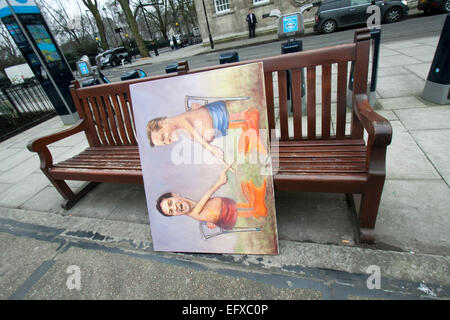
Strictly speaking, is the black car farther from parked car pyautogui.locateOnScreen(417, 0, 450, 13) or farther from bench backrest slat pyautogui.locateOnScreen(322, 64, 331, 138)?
bench backrest slat pyautogui.locateOnScreen(322, 64, 331, 138)

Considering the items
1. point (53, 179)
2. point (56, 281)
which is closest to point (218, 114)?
point (56, 281)

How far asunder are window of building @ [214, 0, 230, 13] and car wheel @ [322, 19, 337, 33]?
1077 cm

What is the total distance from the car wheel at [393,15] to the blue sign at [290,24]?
11883 mm

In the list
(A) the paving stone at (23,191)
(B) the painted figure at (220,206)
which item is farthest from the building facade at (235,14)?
(B) the painted figure at (220,206)

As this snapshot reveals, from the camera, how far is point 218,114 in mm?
1718

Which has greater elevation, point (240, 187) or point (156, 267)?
point (240, 187)

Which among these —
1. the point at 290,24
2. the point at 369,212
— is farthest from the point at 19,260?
the point at 290,24

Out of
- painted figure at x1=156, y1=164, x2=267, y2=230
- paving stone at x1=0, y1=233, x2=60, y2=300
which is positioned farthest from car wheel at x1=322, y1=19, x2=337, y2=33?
paving stone at x1=0, y1=233, x2=60, y2=300

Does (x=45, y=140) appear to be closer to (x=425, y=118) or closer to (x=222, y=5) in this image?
(x=425, y=118)

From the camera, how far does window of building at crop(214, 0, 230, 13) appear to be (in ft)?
67.7

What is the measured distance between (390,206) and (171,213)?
70.8 inches

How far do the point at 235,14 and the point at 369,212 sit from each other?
2255 cm

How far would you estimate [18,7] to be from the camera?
516cm
